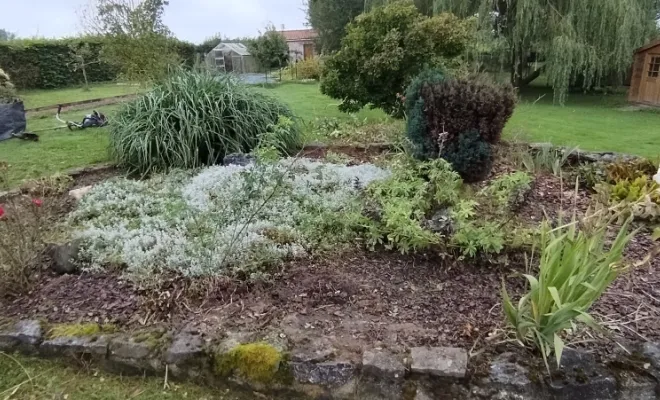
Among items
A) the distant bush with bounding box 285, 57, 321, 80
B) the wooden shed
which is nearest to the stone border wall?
the wooden shed

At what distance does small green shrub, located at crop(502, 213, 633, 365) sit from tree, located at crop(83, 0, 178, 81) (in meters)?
6.46

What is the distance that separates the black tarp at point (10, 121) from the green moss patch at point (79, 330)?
5418 mm

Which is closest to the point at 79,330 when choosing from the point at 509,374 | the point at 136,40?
the point at 509,374

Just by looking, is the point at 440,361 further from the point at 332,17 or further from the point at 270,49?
the point at 270,49

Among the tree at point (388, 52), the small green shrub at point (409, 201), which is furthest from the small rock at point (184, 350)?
the tree at point (388, 52)

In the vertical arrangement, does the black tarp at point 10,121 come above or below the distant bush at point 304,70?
below

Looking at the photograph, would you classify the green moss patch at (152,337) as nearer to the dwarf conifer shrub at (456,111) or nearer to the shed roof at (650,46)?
the dwarf conifer shrub at (456,111)

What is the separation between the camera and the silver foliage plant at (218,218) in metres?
2.53

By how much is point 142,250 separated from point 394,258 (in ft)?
4.73

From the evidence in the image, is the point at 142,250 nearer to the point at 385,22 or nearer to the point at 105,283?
the point at 105,283

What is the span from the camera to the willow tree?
9.15m

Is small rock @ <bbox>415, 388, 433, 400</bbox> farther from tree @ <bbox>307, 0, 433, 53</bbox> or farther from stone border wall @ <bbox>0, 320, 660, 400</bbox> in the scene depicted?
tree @ <bbox>307, 0, 433, 53</bbox>

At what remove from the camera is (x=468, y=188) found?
12.2ft

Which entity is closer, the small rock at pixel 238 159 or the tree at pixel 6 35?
the small rock at pixel 238 159
